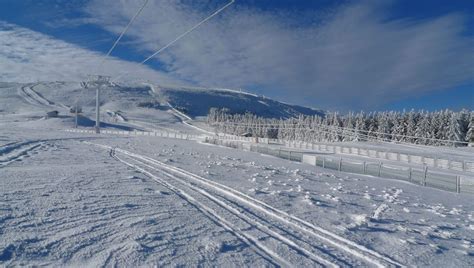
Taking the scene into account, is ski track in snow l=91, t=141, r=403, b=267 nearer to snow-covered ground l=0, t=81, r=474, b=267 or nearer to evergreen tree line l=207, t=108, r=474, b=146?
snow-covered ground l=0, t=81, r=474, b=267

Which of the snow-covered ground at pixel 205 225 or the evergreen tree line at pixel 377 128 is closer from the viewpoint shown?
the snow-covered ground at pixel 205 225

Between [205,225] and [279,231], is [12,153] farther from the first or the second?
[279,231]

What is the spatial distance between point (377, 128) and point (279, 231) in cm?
10749

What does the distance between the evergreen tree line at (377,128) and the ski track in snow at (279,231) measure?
62.0 meters

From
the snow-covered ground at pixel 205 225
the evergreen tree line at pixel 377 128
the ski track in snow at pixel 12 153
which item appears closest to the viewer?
the snow-covered ground at pixel 205 225

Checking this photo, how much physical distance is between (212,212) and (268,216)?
157cm

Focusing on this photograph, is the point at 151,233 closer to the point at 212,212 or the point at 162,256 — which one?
the point at 162,256

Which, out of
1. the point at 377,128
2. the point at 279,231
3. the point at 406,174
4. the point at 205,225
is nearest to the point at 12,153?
the point at 205,225

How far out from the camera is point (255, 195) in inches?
520

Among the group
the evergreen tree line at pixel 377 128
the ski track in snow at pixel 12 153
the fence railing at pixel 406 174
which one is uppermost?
the evergreen tree line at pixel 377 128

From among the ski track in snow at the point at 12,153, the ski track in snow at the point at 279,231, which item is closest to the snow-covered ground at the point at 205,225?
the ski track in snow at the point at 279,231

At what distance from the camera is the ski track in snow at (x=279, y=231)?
23.8ft

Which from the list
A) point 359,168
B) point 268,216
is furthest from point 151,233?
point 359,168

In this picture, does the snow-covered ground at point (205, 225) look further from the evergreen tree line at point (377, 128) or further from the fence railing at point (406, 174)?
the evergreen tree line at point (377, 128)
